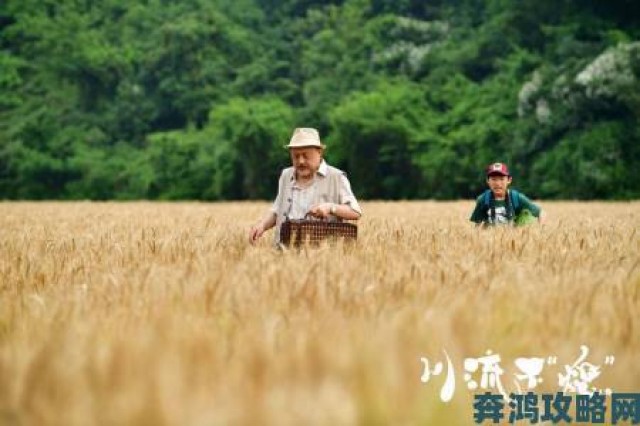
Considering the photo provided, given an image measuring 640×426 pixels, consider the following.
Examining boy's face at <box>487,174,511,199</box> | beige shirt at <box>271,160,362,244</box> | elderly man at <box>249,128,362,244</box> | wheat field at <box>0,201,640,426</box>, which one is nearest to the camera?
wheat field at <box>0,201,640,426</box>

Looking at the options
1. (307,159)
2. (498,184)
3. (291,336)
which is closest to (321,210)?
(307,159)

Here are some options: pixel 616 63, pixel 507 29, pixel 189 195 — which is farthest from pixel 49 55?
pixel 616 63

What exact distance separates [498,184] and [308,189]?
1.88 meters

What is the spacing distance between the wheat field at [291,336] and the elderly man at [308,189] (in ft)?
5.07

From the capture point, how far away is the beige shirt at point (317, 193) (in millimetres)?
5688

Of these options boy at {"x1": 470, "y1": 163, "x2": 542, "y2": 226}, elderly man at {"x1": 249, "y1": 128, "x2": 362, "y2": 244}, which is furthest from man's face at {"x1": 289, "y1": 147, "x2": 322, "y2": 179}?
boy at {"x1": 470, "y1": 163, "x2": 542, "y2": 226}

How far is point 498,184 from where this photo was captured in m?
6.93

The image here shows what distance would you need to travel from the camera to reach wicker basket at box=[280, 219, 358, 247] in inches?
199

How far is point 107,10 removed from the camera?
4462cm

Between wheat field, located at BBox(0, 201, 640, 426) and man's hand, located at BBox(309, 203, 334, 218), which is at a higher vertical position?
man's hand, located at BBox(309, 203, 334, 218)

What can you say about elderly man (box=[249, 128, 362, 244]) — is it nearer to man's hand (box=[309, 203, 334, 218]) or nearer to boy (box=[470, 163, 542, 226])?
man's hand (box=[309, 203, 334, 218])

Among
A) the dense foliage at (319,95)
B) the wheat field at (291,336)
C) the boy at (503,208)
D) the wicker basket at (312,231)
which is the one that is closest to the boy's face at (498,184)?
the boy at (503,208)

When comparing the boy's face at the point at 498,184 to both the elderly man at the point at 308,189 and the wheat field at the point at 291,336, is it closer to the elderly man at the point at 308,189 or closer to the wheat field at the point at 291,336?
the elderly man at the point at 308,189

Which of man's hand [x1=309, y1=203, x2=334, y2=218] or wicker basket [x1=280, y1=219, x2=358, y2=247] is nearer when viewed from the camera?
wicker basket [x1=280, y1=219, x2=358, y2=247]
